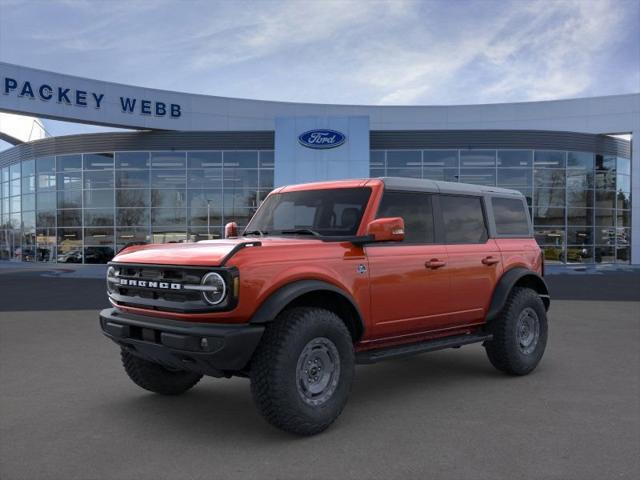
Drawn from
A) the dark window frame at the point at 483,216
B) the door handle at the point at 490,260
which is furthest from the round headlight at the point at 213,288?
the door handle at the point at 490,260

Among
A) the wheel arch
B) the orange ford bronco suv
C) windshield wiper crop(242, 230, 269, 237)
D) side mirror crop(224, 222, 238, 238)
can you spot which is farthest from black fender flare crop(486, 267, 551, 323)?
side mirror crop(224, 222, 238, 238)

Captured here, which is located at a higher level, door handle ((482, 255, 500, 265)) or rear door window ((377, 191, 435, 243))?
rear door window ((377, 191, 435, 243))

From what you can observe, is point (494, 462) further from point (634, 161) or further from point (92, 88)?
point (634, 161)

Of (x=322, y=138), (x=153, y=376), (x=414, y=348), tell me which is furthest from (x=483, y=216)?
(x=322, y=138)

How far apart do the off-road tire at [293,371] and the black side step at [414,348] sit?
1.34 feet

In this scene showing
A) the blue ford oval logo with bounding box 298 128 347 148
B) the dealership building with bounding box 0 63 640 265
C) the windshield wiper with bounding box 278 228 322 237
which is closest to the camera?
the windshield wiper with bounding box 278 228 322 237

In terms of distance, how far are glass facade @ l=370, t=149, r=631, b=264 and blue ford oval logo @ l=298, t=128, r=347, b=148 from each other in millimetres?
2706

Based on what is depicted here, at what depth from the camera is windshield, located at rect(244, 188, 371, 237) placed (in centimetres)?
501

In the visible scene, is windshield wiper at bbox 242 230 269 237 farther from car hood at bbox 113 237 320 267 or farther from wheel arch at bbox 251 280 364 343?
wheel arch at bbox 251 280 364 343

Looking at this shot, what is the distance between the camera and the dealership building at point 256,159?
24812 mm

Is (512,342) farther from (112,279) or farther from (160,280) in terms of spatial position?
(112,279)

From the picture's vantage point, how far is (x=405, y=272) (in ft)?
16.2

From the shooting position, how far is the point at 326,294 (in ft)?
14.6

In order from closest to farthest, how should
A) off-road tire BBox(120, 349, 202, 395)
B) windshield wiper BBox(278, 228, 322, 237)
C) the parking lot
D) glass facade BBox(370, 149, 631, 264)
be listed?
the parking lot
windshield wiper BBox(278, 228, 322, 237)
off-road tire BBox(120, 349, 202, 395)
glass facade BBox(370, 149, 631, 264)
